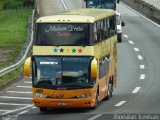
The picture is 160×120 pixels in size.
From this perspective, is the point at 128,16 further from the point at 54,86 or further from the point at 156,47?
the point at 54,86

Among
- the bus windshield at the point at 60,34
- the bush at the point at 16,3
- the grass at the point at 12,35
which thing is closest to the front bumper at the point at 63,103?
the bus windshield at the point at 60,34

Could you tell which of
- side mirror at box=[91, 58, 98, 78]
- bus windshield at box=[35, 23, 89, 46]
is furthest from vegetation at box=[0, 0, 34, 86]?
side mirror at box=[91, 58, 98, 78]

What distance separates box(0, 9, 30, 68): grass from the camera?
1680 inches

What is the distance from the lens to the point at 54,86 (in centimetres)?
2370

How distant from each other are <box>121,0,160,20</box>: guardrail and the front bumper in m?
42.3

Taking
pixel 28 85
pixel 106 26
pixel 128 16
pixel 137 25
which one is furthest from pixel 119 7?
pixel 106 26

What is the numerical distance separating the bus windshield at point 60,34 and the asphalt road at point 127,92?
2387 mm

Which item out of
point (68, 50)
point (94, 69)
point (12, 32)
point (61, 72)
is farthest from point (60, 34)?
point (12, 32)

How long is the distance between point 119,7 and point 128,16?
927 centimetres

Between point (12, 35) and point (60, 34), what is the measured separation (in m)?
31.0

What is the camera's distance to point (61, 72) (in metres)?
23.8

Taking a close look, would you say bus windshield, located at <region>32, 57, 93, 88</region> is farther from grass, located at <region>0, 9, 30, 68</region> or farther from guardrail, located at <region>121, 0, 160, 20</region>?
guardrail, located at <region>121, 0, 160, 20</region>

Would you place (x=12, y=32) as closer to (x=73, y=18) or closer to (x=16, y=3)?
(x=16, y=3)

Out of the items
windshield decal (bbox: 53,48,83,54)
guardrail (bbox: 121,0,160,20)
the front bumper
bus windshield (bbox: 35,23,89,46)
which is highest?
bus windshield (bbox: 35,23,89,46)
